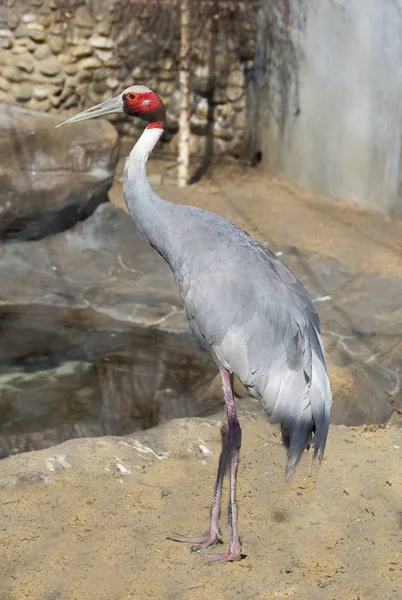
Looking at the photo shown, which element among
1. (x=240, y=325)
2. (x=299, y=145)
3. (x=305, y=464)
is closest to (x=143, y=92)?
(x=240, y=325)

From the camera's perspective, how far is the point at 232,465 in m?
4.30

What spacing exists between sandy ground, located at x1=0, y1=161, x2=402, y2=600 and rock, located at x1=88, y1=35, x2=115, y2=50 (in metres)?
6.49

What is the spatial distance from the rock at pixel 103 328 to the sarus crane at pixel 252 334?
6.78ft

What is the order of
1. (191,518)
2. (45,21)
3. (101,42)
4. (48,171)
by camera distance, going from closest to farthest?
(191,518) < (48,171) < (45,21) < (101,42)

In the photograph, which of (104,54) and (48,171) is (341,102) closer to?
(104,54)

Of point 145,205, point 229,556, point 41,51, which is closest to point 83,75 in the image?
point 41,51

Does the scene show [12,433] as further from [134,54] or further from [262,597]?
[134,54]

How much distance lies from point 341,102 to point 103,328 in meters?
4.04

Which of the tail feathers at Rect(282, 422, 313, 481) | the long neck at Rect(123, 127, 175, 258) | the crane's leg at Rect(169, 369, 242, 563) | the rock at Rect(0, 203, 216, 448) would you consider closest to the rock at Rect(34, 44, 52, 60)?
the rock at Rect(0, 203, 216, 448)

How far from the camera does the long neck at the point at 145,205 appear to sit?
14.6ft

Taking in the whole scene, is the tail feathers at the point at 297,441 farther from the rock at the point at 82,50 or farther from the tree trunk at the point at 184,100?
the rock at the point at 82,50

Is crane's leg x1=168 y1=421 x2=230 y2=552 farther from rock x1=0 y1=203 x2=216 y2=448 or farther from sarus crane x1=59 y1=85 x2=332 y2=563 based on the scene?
rock x1=0 y1=203 x2=216 y2=448

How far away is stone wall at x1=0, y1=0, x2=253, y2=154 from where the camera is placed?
10367mm

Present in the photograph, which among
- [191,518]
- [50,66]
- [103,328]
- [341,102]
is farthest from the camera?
[50,66]
